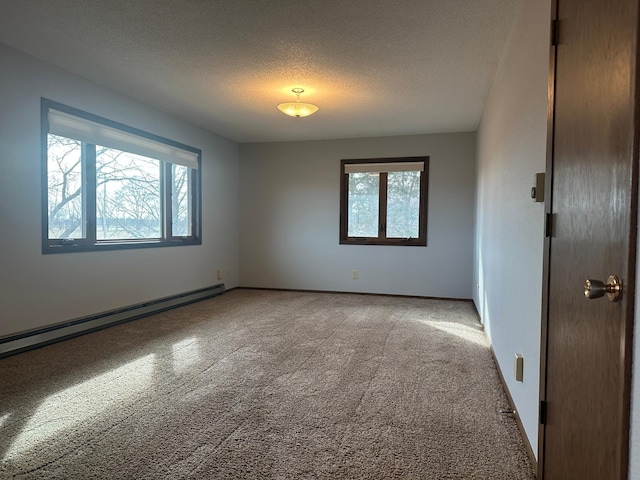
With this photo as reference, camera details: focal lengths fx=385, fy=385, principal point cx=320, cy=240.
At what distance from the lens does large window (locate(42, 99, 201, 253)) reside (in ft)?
11.0

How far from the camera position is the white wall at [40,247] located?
9.66 feet

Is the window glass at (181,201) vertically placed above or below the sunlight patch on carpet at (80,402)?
above

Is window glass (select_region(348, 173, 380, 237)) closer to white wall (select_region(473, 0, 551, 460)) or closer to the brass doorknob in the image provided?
white wall (select_region(473, 0, 551, 460))

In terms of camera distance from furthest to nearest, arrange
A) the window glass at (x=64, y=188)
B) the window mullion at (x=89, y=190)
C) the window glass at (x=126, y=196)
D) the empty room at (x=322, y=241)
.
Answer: the window glass at (x=126, y=196)
the window mullion at (x=89, y=190)
the window glass at (x=64, y=188)
the empty room at (x=322, y=241)

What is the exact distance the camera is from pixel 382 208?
5.66m

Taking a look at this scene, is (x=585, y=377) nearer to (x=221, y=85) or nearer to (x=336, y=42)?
(x=336, y=42)

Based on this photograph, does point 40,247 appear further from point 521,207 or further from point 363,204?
point 363,204

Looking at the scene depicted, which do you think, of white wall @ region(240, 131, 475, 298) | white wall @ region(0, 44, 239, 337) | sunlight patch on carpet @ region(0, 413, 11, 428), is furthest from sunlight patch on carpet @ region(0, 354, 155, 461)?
white wall @ region(240, 131, 475, 298)

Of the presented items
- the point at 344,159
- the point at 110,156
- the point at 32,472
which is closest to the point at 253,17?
the point at 110,156

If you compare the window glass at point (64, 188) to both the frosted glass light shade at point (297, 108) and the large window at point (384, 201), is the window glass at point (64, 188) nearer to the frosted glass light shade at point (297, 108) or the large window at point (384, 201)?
the frosted glass light shade at point (297, 108)

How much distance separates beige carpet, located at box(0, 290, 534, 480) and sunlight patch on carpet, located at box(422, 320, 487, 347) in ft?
0.12

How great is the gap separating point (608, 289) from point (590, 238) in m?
0.22

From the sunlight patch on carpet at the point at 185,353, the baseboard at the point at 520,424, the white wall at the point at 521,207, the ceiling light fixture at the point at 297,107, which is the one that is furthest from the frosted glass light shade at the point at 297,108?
the baseboard at the point at 520,424

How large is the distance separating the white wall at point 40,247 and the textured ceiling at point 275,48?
0.57 ft
